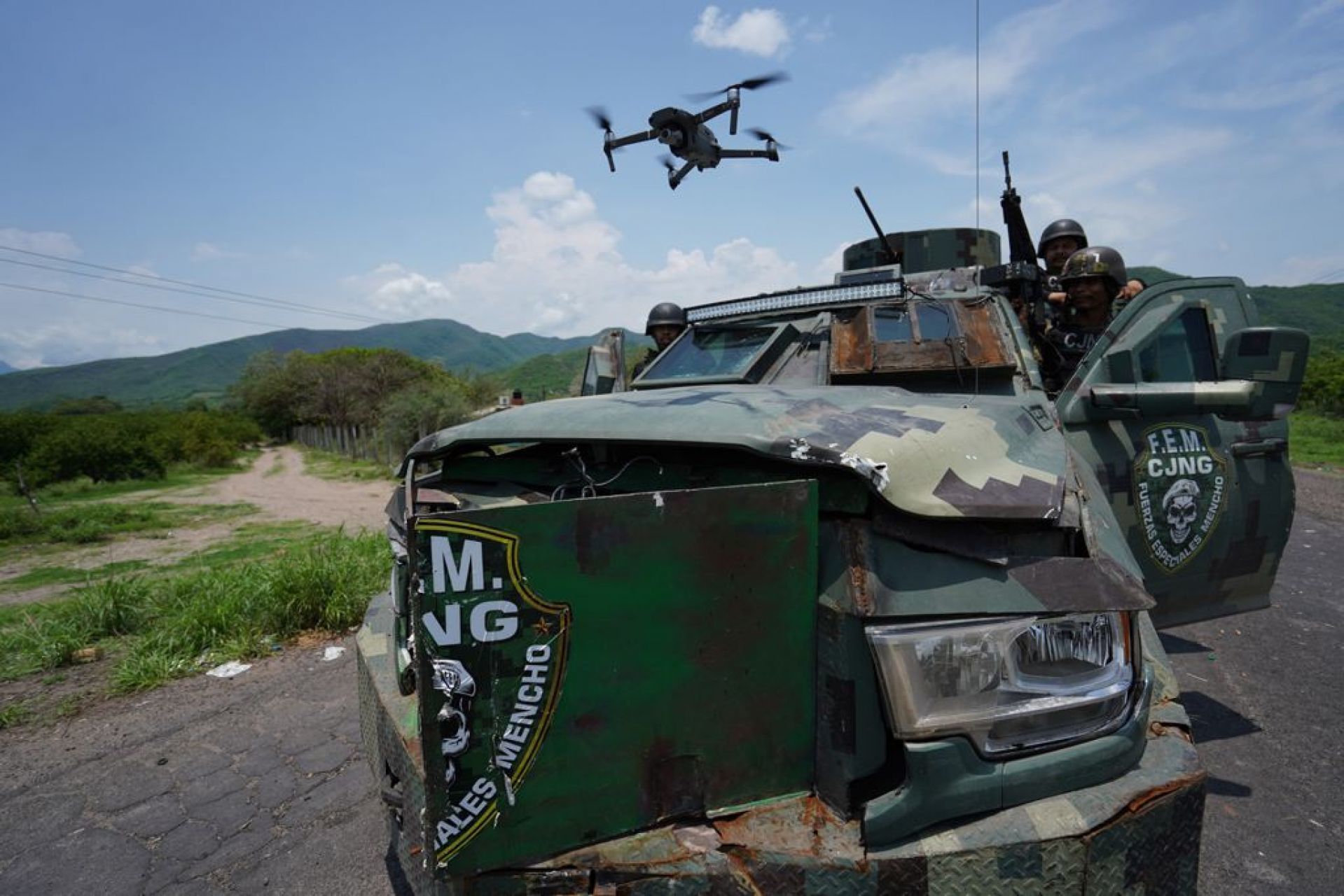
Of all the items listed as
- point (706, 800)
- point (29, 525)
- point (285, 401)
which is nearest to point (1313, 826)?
point (706, 800)

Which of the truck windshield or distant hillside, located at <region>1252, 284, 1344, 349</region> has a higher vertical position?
distant hillside, located at <region>1252, 284, 1344, 349</region>

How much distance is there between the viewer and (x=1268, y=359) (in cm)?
229

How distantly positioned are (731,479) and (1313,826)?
246cm

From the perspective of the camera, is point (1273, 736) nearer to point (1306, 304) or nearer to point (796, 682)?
point (796, 682)

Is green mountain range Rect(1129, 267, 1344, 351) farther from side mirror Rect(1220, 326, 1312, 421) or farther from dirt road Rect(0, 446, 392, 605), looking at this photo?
side mirror Rect(1220, 326, 1312, 421)

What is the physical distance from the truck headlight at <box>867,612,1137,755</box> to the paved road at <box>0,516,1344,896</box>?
1.35m

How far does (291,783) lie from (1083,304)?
13.9 feet

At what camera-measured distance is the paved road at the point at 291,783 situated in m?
2.41

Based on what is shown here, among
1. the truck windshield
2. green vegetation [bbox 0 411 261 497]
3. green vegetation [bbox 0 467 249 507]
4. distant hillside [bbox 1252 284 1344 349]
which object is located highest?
distant hillside [bbox 1252 284 1344 349]

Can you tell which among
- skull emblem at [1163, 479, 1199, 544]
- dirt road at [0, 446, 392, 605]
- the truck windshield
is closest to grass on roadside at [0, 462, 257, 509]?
dirt road at [0, 446, 392, 605]

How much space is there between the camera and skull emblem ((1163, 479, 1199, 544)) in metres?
2.65

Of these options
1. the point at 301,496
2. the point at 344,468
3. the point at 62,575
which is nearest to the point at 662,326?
the point at 62,575

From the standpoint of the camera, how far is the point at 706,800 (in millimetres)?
1494

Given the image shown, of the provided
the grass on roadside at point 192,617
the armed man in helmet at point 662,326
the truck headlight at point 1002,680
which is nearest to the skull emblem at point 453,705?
the truck headlight at point 1002,680
